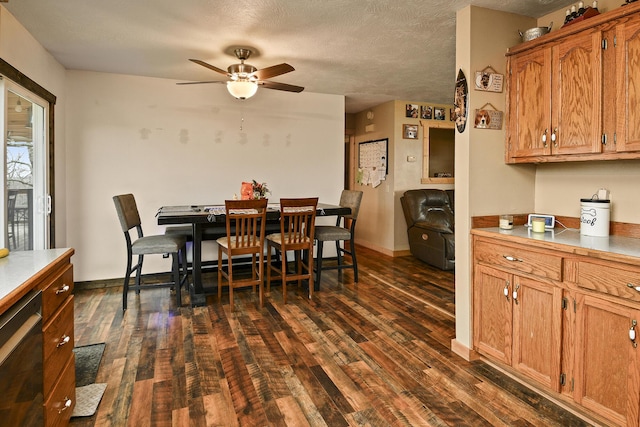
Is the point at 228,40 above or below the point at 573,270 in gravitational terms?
above

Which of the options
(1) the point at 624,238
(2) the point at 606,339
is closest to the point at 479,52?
(1) the point at 624,238

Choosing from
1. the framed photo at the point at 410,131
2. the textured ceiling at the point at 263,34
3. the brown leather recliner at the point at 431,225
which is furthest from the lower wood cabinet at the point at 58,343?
the framed photo at the point at 410,131

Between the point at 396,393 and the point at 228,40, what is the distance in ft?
9.69

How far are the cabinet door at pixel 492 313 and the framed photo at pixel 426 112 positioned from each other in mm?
3969

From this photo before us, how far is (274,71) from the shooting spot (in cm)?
317

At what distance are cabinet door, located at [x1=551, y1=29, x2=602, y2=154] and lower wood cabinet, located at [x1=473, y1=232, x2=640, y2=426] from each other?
2.09ft

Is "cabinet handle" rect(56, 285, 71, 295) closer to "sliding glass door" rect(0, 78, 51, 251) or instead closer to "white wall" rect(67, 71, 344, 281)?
"sliding glass door" rect(0, 78, 51, 251)

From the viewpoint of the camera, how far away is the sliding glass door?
2.75m

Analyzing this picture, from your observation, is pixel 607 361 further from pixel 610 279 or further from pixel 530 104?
pixel 530 104

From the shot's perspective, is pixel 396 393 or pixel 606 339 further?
pixel 396 393

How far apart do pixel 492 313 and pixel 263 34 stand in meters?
2.68

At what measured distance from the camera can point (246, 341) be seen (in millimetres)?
2736

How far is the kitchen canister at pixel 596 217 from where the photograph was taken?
81.3 inches

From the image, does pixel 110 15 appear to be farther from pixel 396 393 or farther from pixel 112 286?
pixel 396 393
